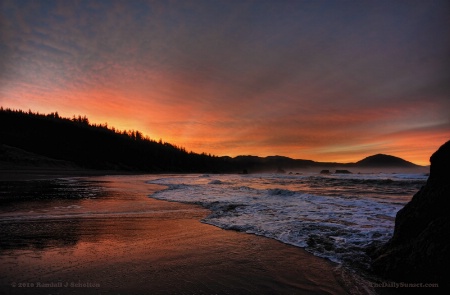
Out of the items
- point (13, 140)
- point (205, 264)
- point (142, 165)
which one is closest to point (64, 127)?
point (13, 140)

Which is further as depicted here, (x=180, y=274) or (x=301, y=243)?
(x=301, y=243)

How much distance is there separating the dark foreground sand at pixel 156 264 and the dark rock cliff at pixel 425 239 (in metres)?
0.92

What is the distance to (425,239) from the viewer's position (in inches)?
161

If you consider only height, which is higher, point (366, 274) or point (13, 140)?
point (13, 140)

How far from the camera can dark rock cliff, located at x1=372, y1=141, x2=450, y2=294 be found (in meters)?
3.76

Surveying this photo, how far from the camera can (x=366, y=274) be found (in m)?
4.41

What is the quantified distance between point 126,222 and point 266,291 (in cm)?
588

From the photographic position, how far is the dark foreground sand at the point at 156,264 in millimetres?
3705

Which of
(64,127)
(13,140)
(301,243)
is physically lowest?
(301,243)

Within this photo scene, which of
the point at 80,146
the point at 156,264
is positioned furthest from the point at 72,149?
the point at 156,264

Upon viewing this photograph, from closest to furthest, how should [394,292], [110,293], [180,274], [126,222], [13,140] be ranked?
[110,293] → [394,292] → [180,274] → [126,222] → [13,140]

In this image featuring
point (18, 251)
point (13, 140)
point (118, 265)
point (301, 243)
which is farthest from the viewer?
point (13, 140)

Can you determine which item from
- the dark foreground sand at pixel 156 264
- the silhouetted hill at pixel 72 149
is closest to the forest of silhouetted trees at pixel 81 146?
the silhouetted hill at pixel 72 149

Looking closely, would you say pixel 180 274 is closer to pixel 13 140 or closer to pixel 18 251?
pixel 18 251
